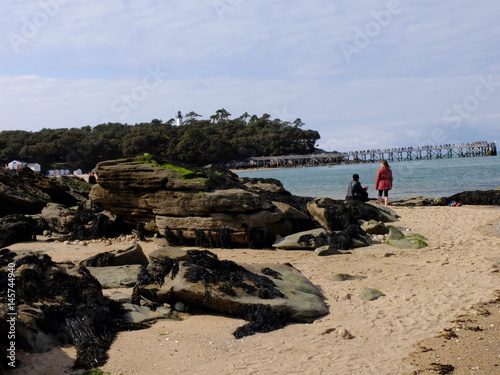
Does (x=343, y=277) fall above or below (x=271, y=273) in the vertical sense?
below

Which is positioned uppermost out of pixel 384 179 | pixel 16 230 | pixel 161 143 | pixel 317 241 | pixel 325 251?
pixel 161 143

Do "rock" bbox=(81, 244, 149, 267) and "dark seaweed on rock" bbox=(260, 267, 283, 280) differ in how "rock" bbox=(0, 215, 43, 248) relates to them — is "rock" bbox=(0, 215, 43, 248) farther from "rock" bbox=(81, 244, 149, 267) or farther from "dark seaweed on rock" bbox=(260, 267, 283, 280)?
"dark seaweed on rock" bbox=(260, 267, 283, 280)

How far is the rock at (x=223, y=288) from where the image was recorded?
6610 mm

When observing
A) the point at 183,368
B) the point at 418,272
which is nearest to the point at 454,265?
the point at 418,272

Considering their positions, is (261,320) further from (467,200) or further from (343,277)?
(467,200)

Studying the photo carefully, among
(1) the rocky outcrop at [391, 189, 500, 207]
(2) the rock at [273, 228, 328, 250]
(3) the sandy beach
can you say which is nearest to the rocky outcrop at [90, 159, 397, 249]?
(2) the rock at [273, 228, 328, 250]

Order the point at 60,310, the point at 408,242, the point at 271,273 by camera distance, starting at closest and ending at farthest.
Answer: the point at 60,310
the point at 271,273
the point at 408,242

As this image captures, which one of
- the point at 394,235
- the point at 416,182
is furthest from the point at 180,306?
the point at 416,182

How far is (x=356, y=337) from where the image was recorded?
5.93 meters

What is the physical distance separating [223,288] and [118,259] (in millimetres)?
3049

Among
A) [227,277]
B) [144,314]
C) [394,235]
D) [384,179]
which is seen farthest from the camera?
[384,179]

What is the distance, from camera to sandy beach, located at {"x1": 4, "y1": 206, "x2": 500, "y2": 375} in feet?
16.9

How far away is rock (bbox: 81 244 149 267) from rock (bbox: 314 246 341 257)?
3.49 meters

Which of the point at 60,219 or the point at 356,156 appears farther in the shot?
the point at 356,156
